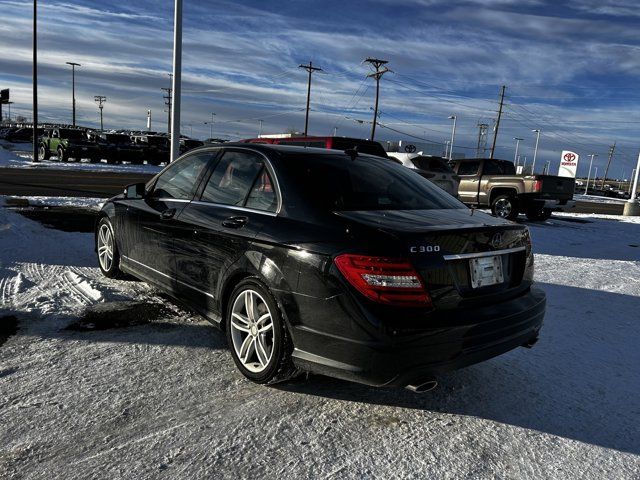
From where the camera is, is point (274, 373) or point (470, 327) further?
point (274, 373)

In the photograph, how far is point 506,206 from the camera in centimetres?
1508

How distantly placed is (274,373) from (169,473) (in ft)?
2.95

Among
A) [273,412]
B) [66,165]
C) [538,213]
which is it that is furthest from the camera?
[66,165]

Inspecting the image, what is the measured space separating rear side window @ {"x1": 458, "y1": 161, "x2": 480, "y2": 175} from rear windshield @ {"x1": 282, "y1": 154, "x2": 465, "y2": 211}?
12.6 m

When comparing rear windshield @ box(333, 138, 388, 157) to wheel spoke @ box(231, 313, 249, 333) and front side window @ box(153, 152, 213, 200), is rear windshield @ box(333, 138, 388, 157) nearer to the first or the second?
front side window @ box(153, 152, 213, 200)

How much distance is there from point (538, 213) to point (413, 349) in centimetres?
1393

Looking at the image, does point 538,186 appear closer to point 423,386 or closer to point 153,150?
point 423,386

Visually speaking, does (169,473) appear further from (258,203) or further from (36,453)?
(258,203)

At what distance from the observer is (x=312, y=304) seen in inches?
113

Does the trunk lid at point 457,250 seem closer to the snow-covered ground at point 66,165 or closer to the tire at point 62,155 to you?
the snow-covered ground at point 66,165

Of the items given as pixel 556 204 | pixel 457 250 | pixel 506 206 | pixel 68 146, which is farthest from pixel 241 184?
pixel 68 146

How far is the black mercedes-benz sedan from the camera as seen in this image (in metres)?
2.70

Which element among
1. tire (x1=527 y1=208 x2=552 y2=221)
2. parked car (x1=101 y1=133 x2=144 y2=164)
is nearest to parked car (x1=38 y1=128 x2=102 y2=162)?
parked car (x1=101 y1=133 x2=144 y2=164)

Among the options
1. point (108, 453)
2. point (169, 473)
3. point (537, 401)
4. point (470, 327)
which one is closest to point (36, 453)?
point (108, 453)
